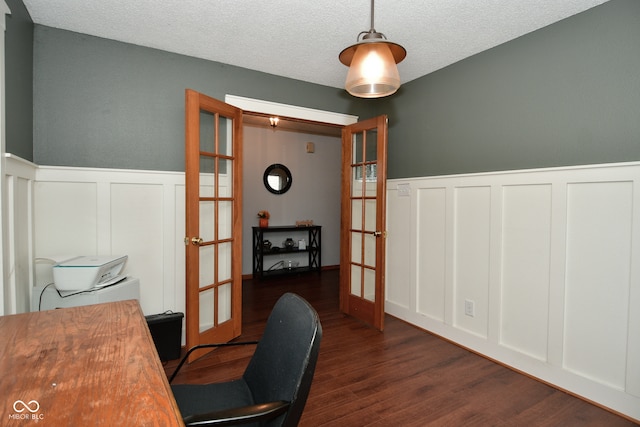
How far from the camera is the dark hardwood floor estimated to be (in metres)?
1.90

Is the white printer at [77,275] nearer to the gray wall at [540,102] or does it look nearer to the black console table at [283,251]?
the gray wall at [540,102]

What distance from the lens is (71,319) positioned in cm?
131

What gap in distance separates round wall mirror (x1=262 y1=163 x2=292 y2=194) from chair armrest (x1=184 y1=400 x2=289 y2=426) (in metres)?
4.74

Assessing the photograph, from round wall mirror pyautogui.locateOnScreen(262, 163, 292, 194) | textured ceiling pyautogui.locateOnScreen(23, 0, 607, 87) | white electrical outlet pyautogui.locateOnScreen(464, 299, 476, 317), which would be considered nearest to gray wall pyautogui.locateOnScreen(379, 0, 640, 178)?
textured ceiling pyautogui.locateOnScreen(23, 0, 607, 87)

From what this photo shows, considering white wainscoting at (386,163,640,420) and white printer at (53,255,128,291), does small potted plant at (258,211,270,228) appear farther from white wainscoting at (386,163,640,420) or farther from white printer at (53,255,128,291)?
white printer at (53,255,128,291)

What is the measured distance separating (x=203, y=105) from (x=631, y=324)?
320 centimetres

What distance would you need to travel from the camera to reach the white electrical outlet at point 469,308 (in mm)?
2811

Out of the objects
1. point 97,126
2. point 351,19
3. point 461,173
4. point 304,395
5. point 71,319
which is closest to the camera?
point 304,395

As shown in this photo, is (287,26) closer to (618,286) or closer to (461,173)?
(461,173)

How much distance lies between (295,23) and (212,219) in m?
1.65

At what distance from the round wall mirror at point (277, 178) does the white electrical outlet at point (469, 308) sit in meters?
3.60

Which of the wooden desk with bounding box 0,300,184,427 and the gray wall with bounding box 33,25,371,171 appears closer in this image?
the wooden desk with bounding box 0,300,184,427

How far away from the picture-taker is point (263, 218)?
17.8ft

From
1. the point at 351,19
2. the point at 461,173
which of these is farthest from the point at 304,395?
the point at 461,173
